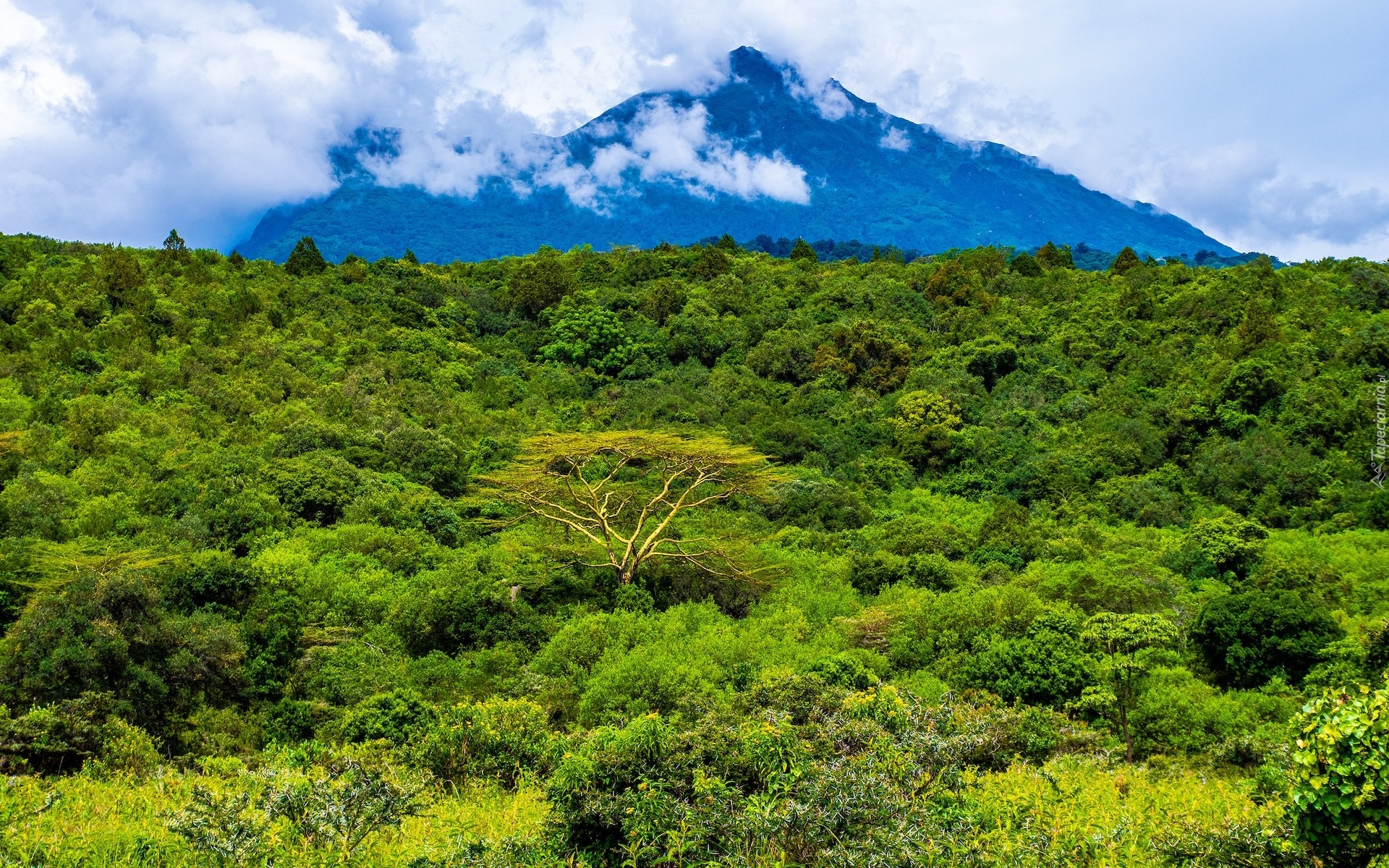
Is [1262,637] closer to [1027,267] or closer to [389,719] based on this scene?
[389,719]

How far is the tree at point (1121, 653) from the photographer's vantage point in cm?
1436

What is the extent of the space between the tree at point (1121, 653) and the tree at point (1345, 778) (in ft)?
29.5


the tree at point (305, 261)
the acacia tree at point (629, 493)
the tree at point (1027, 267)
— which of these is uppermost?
the tree at point (1027, 267)

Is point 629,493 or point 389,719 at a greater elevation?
point 629,493

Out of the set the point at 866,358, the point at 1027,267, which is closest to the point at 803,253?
the point at 1027,267

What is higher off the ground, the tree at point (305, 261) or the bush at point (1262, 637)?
the tree at point (305, 261)

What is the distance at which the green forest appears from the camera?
7.44m

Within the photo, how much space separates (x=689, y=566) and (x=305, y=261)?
3259 cm

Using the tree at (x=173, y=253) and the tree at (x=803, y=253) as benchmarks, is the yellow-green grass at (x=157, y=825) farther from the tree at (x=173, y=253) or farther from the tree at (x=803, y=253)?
the tree at (x=803, y=253)

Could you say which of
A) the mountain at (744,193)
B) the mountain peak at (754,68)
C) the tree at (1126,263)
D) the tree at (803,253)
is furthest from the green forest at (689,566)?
the mountain peak at (754,68)

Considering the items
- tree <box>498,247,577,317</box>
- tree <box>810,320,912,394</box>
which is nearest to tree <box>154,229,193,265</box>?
tree <box>498,247,577,317</box>

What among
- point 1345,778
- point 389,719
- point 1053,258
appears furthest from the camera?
point 1053,258

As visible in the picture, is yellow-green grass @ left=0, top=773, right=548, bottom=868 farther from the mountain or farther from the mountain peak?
the mountain peak

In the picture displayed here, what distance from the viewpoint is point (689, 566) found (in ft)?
78.3
